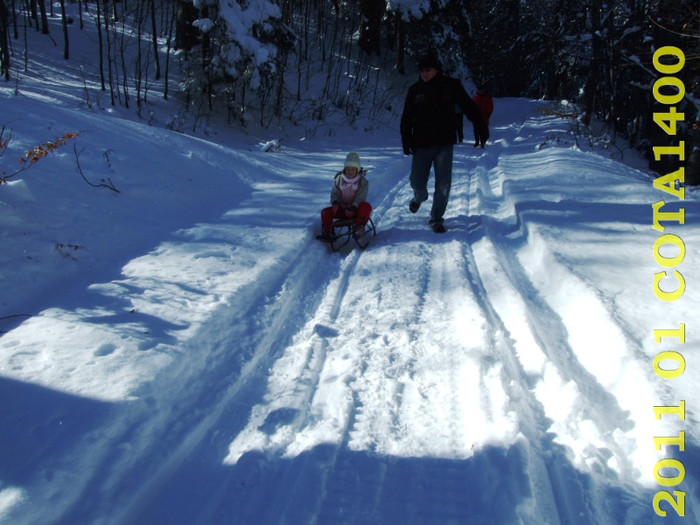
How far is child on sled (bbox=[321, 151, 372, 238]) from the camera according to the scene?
552 centimetres

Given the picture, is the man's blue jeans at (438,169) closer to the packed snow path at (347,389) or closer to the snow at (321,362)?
the snow at (321,362)

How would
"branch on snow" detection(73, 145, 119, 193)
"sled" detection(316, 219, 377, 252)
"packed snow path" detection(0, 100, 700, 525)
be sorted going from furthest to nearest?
"branch on snow" detection(73, 145, 119, 193), "sled" detection(316, 219, 377, 252), "packed snow path" detection(0, 100, 700, 525)

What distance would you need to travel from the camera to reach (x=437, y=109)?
217 inches

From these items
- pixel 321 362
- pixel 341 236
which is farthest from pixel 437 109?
pixel 321 362

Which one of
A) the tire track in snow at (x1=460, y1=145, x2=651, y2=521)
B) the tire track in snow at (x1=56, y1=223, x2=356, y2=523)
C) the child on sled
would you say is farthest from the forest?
the tire track in snow at (x1=56, y1=223, x2=356, y2=523)

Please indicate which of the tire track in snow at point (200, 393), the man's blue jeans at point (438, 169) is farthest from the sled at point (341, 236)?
the tire track in snow at point (200, 393)

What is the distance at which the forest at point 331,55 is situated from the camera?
38.6 feet

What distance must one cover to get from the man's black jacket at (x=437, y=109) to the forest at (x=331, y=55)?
6.90 feet

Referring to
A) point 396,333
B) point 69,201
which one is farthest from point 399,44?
point 396,333

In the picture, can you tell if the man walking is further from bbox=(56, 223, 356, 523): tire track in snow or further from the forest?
bbox=(56, 223, 356, 523): tire track in snow

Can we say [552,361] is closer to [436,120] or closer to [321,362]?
[321,362]

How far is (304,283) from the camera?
4.46 metres

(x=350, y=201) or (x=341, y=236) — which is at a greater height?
(x=350, y=201)

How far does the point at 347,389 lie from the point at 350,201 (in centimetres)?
341
